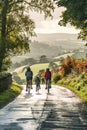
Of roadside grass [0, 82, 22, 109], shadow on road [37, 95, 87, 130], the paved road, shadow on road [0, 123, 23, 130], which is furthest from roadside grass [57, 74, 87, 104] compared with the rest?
shadow on road [0, 123, 23, 130]

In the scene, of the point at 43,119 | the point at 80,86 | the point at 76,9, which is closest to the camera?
the point at 43,119

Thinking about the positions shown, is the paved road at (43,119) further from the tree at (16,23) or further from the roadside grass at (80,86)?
the tree at (16,23)

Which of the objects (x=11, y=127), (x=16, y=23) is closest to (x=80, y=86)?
(x=16, y=23)

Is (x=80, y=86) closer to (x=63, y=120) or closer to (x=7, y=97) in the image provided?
(x=7, y=97)

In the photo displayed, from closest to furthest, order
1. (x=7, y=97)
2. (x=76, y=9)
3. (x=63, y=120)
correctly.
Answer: (x=63, y=120) → (x=76, y=9) → (x=7, y=97)

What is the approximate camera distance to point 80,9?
84.6ft

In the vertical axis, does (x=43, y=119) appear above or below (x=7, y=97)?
above

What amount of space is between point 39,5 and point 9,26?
13.4 ft

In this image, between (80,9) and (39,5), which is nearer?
(80,9)

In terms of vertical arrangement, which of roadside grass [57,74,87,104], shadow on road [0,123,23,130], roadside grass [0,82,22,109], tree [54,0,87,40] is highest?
tree [54,0,87,40]

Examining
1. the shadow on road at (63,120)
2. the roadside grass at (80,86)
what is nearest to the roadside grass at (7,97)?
the shadow on road at (63,120)

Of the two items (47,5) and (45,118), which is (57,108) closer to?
(45,118)

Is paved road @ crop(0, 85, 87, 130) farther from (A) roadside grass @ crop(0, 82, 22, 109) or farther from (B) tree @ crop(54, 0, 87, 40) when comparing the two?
(B) tree @ crop(54, 0, 87, 40)

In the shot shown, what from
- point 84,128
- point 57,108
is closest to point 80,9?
point 57,108
